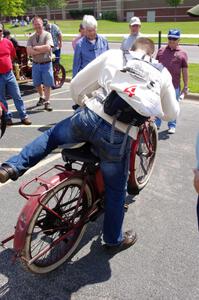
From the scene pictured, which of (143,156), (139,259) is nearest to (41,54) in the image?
(143,156)

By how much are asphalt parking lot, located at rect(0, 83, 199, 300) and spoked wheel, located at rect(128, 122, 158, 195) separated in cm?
15

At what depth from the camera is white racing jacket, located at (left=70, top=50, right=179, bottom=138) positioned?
2736 mm

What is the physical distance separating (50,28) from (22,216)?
33.1 ft

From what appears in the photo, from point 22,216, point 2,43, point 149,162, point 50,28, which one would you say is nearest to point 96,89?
point 22,216

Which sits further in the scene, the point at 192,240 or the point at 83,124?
the point at 192,240

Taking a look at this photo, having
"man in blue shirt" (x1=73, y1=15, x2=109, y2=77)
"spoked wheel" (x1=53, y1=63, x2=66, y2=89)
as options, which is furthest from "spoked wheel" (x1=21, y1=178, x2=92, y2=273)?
"spoked wheel" (x1=53, y1=63, x2=66, y2=89)

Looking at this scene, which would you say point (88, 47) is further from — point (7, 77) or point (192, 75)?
point (192, 75)

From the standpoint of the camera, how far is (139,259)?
3.28 meters

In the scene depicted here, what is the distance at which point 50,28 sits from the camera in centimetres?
1184

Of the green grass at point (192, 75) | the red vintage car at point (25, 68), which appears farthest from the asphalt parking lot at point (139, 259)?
the red vintage car at point (25, 68)

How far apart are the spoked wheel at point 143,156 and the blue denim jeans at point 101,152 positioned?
0.98 m

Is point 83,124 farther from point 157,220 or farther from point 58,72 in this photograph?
point 58,72

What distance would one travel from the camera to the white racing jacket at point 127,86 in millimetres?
2736

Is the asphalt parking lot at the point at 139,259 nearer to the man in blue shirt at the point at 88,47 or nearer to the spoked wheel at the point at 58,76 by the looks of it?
the man in blue shirt at the point at 88,47
